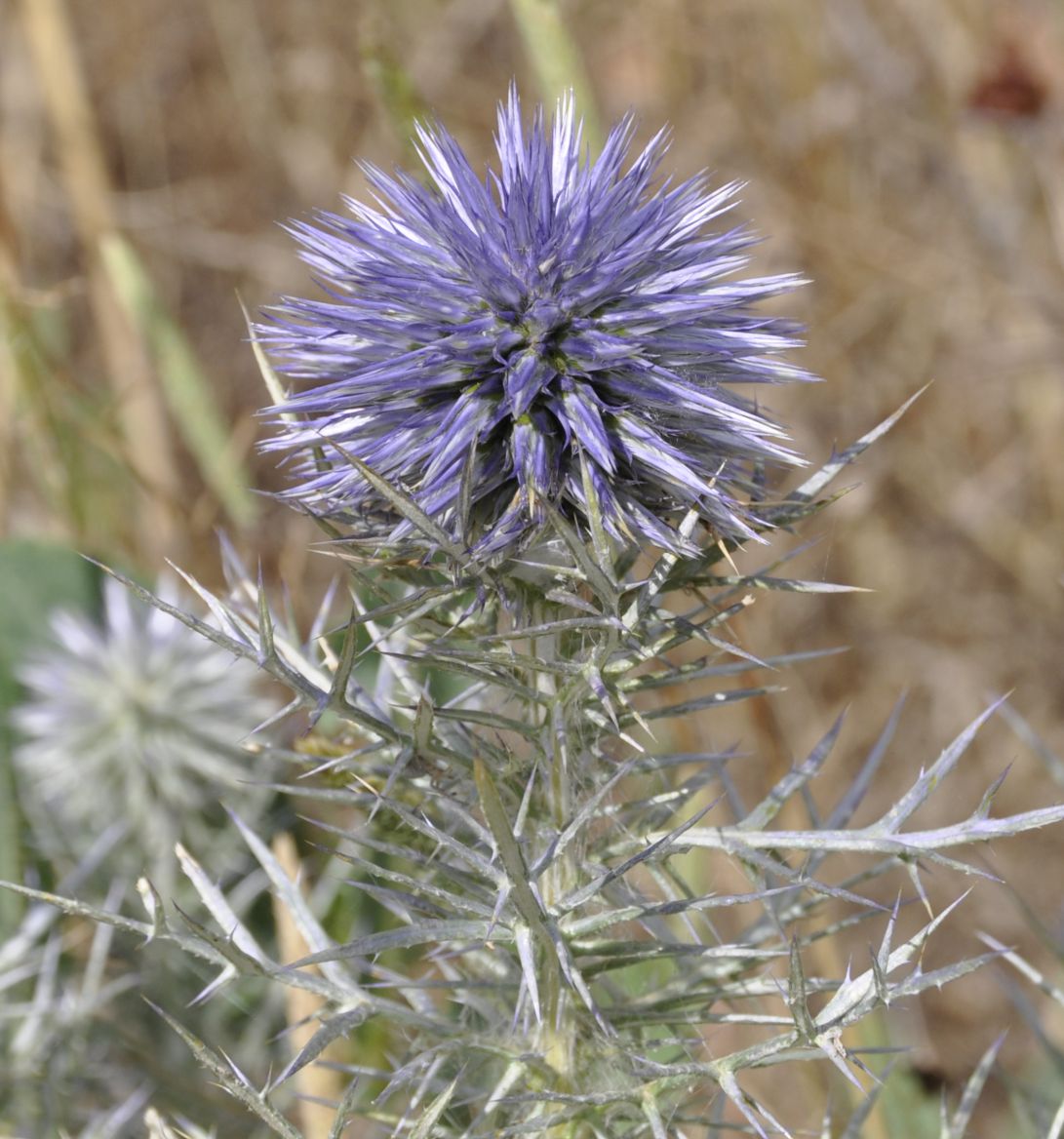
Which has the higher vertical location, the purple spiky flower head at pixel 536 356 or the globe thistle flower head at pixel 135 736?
the purple spiky flower head at pixel 536 356

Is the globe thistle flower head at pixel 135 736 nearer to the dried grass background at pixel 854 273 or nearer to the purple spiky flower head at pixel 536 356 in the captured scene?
the dried grass background at pixel 854 273

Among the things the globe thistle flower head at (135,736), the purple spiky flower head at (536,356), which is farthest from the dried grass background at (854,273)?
the purple spiky flower head at (536,356)

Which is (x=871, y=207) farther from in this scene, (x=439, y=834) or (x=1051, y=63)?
(x=439, y=834)

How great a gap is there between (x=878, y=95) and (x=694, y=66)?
620 millimetres

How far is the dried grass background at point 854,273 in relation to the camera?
10.3 ft

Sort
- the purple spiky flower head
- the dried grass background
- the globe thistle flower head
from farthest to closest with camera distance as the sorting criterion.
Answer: the dried grass background → the globe thistle flower head → the purple spiky flower head

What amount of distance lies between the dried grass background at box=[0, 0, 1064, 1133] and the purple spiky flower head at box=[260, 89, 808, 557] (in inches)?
68.3

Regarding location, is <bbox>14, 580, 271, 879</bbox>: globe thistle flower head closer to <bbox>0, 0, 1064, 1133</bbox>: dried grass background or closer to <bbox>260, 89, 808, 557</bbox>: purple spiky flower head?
<bbox>0, 0, 1064, 1133</bbox>: dried grass background

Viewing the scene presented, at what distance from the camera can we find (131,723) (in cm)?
216

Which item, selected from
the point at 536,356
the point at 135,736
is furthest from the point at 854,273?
the point at 536,356

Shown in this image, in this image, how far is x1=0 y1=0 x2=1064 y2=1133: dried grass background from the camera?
3.13 metres

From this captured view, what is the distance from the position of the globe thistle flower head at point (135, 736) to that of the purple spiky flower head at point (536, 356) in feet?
3.47

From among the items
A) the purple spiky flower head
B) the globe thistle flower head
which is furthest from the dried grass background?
the purple spiky flower head

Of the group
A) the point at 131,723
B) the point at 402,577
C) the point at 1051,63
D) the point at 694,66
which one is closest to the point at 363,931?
the point at 131,723
